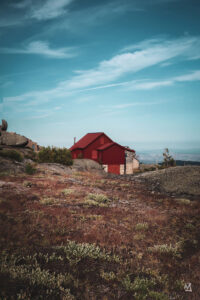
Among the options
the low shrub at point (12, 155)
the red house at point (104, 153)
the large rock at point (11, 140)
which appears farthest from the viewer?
the red house at point (104, 153)

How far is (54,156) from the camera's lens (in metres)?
29.8

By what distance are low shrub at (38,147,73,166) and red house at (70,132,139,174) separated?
12184 millimetres

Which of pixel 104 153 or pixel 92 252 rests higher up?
pixel 104 153

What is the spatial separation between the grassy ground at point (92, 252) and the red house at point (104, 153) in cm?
3359

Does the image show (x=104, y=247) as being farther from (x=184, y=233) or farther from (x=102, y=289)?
(x=184, y=233)

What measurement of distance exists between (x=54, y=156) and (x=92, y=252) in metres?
25.3

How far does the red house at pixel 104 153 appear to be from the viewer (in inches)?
1726

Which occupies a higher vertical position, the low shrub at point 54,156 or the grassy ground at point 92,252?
the low shrub at point 54,156

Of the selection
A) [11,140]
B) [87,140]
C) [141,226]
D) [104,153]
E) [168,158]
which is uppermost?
[87,140]

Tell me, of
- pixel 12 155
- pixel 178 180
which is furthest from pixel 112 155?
pixel 12 155

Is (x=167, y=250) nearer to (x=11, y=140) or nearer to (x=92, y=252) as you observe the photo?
(x=92, y=252)

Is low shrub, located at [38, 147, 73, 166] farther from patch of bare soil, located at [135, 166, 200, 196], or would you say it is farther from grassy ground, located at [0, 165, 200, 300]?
grassy ground, located at [0, 165, 200, 300]

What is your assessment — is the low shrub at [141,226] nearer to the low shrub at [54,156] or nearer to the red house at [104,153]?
the low shrub at [54,156]

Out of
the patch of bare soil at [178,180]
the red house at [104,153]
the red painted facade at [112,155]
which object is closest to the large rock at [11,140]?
the red house at [104,153]
